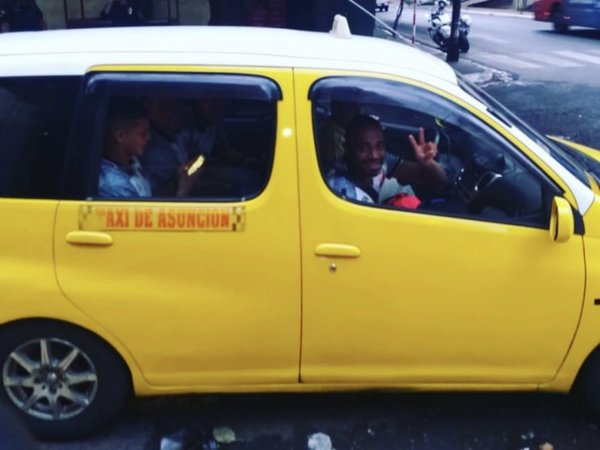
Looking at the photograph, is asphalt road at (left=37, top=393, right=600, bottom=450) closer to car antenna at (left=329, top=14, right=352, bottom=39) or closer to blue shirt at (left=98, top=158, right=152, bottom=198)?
blue shirt at (left=98, top=158, right=152, bottom=198)

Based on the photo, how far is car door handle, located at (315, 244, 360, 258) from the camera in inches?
138

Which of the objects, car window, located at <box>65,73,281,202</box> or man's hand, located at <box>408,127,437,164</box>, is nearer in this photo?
car window, located at <box>65,73,281,202</box>

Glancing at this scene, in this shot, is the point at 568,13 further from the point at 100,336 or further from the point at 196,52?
the point at 100,336

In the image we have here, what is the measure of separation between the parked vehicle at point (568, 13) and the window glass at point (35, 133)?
69.4ft

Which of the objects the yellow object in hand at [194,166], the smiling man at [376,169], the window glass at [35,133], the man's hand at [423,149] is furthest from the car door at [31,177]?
the man's hand at [423,149]

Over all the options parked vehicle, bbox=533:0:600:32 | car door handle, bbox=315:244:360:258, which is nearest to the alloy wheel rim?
car door handle, bbox=315:244:360:258

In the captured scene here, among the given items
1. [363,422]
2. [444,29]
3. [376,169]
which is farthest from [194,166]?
[444,29]

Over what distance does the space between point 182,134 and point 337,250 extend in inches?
33.1

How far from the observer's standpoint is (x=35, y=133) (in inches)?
139

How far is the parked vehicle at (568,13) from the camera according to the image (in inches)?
876

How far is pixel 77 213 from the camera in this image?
137 inches

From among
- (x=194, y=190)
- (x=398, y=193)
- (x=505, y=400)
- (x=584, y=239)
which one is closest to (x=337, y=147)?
(x=398, y=193)

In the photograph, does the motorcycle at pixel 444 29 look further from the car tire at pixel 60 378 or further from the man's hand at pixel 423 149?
the car tire at pixel 60 378

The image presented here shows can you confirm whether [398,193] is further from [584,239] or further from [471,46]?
[471,46]
